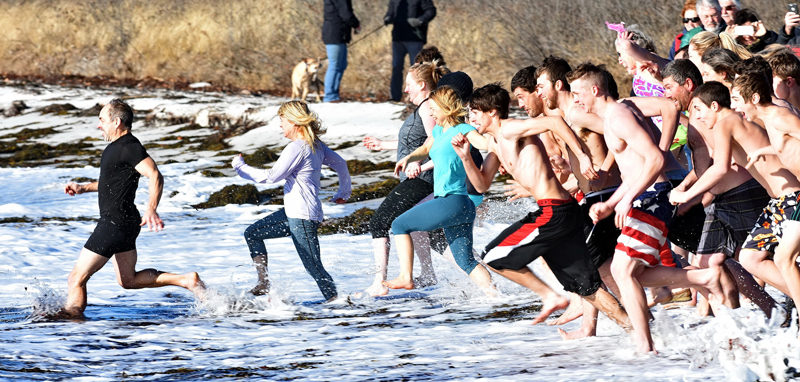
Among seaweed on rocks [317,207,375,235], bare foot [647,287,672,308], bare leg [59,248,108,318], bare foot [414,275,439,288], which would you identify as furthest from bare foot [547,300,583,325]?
seaweed on rocks [317,207,375,235]

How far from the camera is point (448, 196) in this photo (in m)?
7.36

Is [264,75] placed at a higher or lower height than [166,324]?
higher

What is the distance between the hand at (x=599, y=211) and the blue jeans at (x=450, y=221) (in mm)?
1721

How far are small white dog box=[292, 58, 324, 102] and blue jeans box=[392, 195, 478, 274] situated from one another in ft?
35.9

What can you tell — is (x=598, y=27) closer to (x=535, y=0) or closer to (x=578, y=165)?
(x=535, y=0)

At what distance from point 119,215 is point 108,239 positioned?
0.55ft

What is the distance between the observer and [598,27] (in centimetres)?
1984

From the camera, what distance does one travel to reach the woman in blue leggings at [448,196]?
7.29 metres

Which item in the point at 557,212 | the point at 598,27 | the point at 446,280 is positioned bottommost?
the point at 446,280

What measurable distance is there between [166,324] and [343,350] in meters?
1.44

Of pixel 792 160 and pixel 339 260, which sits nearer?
pixel 792 160

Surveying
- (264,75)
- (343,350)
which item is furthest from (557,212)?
(264,75)

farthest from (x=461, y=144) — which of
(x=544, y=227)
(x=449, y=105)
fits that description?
(x=449, y=105)

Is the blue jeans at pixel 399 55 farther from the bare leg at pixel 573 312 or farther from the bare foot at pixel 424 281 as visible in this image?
the bare leg at pixel 573 312
